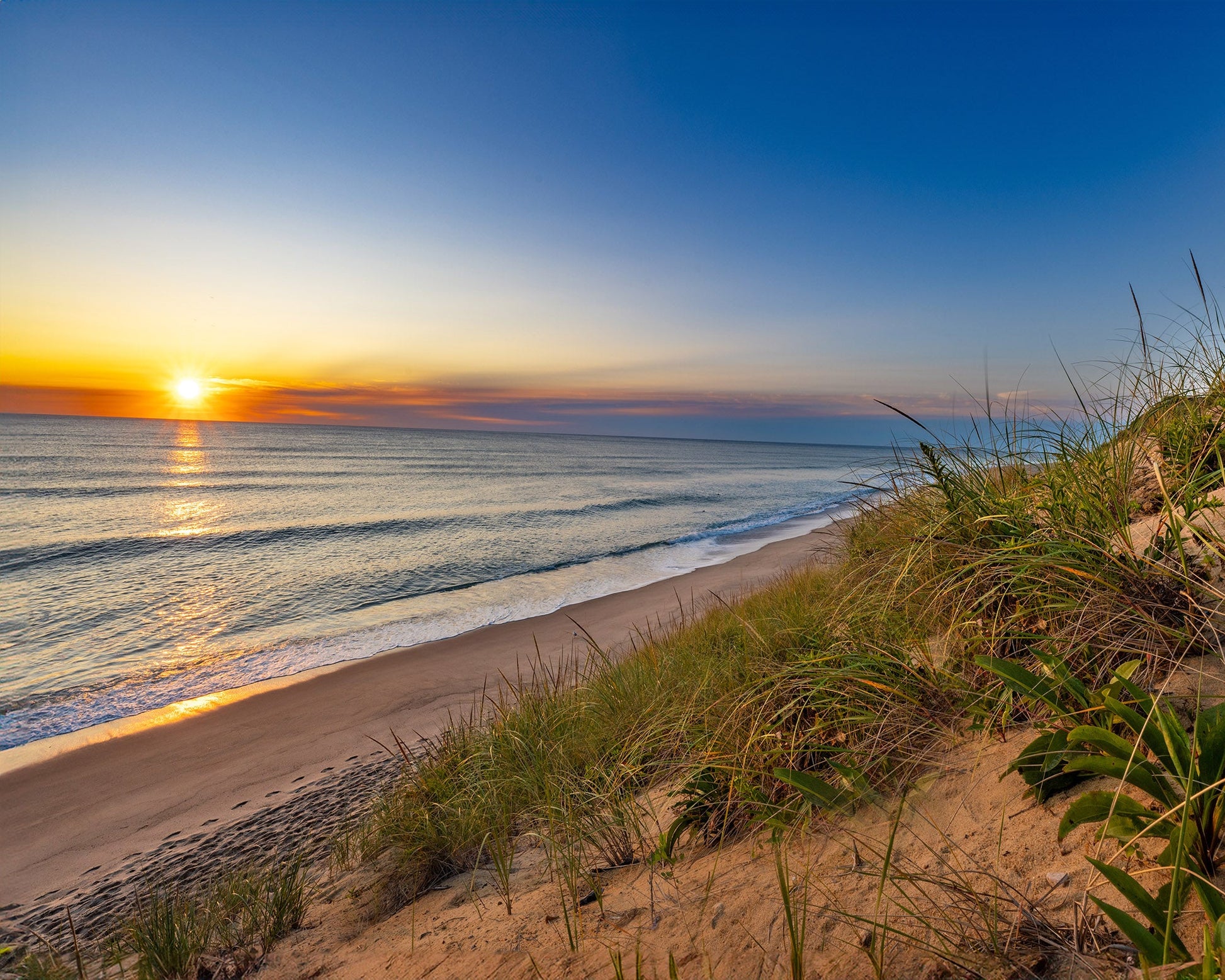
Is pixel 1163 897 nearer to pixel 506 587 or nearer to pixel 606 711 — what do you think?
pixel 606 711

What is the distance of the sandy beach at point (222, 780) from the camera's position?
4.48 m

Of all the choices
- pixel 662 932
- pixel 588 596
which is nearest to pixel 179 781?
pixel 662 932

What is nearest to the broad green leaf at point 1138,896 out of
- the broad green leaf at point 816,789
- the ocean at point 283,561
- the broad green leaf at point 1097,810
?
the broad green leaf at point 1097,810

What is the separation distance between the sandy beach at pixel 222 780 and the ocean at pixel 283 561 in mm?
1230

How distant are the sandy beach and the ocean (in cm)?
123

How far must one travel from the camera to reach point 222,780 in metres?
6.09

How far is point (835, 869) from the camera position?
200 centimetres

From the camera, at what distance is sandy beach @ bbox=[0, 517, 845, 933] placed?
448 cm

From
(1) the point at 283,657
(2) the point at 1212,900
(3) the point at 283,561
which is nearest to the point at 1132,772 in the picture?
(2) the point at 1212,900

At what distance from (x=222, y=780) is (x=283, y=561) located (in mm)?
12268

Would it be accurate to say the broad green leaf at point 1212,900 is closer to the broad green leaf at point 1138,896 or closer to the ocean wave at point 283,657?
Answer: the broad green leaf at point 1138,896

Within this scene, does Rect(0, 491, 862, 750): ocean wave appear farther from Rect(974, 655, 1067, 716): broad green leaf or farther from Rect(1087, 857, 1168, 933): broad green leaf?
Rect(1087, 857, 1168, 933): broad green leaf

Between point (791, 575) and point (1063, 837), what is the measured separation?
712cm

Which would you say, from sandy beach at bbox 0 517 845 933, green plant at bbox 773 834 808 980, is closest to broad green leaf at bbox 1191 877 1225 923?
green plant at bbox 773 834 808 980
